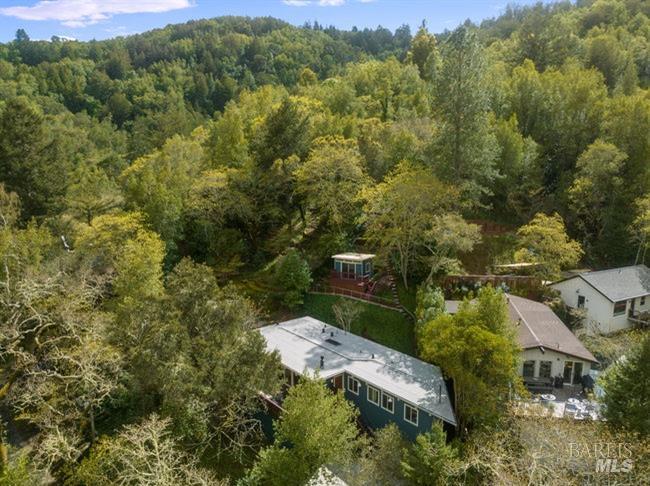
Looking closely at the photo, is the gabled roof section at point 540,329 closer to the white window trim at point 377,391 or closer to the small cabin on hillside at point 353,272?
the small cabin on hillside at point 353,272

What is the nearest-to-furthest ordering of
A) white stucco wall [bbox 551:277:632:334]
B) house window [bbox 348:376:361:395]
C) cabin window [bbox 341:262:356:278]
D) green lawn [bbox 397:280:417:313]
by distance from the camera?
1. house window [bbox 348:376:361:395]
2. white stucco wall [bbox 551:277:632:334]
3. green lawn [bbox 397:280:417:313]
4. cabin window [bbox 341:262:356:278]

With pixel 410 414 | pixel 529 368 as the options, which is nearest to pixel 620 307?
pixel 529 368

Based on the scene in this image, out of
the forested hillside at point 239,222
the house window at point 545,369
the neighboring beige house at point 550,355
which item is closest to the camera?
the forested hillside at point 239,222

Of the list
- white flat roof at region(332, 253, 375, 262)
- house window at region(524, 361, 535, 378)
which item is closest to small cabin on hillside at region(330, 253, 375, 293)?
white flat roof at region(332, 253, 375, 262)

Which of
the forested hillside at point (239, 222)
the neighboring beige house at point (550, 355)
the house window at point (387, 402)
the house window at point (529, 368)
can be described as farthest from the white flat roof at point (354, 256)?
the house window at point (387, 402)

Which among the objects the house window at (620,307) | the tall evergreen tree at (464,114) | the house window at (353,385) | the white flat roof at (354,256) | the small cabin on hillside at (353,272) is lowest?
the house window at (353,385)

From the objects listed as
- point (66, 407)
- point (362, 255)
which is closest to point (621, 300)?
point (362, 255)

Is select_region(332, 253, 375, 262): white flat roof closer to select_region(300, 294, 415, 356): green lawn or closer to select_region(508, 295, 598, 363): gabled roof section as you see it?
select_region(300, 294, 415, 356): green lawn
